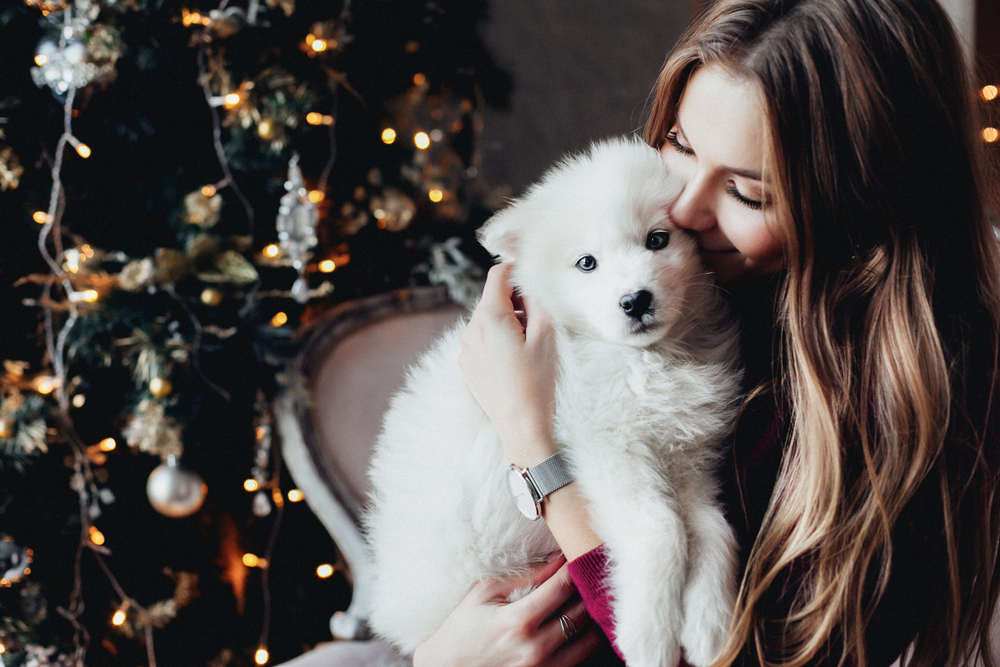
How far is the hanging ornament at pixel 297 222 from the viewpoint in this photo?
193 centimetres

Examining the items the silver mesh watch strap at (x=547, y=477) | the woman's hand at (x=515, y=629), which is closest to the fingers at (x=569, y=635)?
the woman's hand at (x=515, y=629)

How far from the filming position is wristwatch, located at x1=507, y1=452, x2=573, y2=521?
1.00 metres

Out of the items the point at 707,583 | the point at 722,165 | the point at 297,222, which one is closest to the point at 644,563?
the point at 707,583

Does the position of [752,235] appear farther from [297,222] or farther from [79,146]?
[79,146]

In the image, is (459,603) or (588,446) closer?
(588,446)

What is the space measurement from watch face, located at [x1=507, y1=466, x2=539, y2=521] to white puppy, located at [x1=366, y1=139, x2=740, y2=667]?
1.5 inches

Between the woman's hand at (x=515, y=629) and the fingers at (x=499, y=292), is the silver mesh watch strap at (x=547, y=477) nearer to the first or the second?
the woman's hand at (x=515, y=629)

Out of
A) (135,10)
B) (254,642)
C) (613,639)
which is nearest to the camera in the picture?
(613,639)

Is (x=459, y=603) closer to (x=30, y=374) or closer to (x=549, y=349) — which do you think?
(x=549, y=349)

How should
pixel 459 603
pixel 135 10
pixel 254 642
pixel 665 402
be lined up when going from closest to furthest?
pixel 665 402 → pixel 459 603 → pixel 135 10 → pixel 254 642

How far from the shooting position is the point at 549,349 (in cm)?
113

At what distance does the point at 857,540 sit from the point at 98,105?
2.29 m

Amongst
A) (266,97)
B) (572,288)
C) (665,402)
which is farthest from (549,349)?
(266,97)

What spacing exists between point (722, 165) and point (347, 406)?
56.9 inches
